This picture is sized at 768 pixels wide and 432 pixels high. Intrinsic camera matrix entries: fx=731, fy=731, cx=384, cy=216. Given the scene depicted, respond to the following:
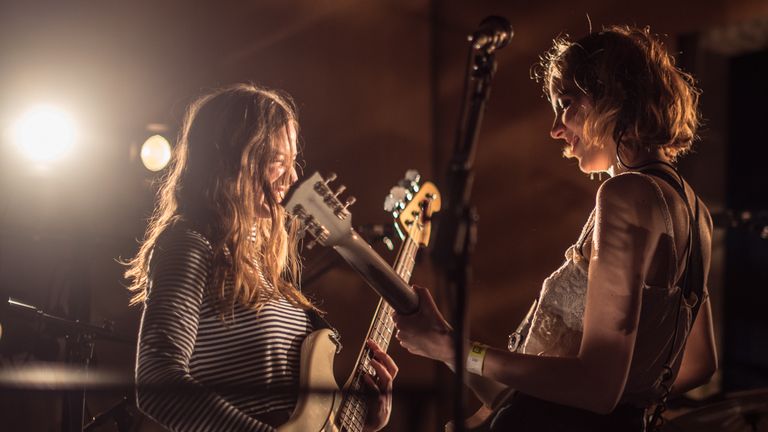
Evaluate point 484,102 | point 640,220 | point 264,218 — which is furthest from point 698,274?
point 264,218

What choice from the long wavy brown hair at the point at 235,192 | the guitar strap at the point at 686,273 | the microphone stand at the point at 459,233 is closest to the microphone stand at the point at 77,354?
the long wavy brown hair at the point at 235,192

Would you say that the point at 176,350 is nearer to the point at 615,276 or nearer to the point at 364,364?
the point at 364,364

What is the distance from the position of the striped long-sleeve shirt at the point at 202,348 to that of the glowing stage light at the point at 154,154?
Answer: 1.62 metres

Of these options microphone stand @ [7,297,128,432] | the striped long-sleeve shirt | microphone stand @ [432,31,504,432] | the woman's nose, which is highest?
the woman's nose

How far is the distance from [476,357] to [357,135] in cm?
256

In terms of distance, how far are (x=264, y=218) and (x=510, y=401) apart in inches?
29.2

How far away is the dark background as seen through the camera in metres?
3.11

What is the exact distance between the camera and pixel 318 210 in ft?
4.91

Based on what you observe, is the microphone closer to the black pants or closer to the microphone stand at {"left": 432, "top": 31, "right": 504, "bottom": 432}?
the microphone stand at {"left": 432, "top": 31, "right": 504, "bottom": 432}

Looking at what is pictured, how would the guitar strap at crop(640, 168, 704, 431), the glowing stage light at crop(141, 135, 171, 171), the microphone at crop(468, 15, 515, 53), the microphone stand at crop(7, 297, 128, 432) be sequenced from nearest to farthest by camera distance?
the microphone at crop(468, 15, 515, 53), the guitar strap at crop(640, 168, 704, 431), the microphone stand at crop(7, 297, 128, 432), the glowing stage light at crop(141, 135, 171, 171)

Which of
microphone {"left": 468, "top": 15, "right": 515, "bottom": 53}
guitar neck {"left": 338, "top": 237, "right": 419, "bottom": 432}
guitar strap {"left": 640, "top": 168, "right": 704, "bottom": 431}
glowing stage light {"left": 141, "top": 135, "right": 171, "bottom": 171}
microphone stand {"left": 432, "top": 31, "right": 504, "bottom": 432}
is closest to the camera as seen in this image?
microphone stand {"left": 432, "top": 31, "right": 504, "bottom": 432}

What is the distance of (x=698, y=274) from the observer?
141 centimetres

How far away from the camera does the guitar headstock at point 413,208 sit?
6.81ft

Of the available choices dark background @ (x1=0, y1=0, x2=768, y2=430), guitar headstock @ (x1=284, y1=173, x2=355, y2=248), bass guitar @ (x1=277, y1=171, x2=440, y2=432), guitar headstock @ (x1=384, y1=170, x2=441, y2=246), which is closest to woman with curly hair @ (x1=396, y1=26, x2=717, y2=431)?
bass guitar @ (x1=277, y1=171, x2=440, y2=432)
